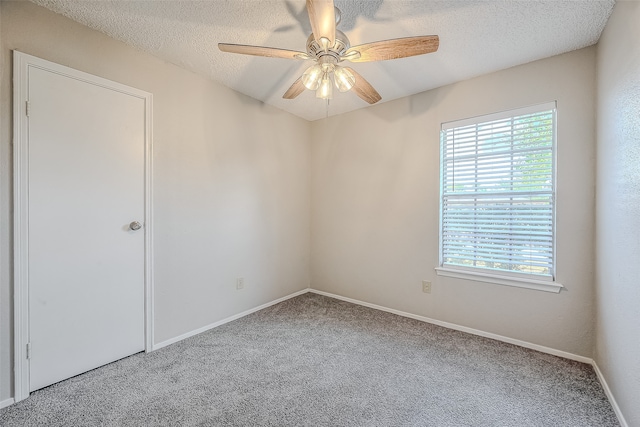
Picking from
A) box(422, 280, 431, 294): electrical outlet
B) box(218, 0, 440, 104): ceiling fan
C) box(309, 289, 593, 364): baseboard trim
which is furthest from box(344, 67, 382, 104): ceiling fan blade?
box(309, 289, 593, 364): baseboard trim

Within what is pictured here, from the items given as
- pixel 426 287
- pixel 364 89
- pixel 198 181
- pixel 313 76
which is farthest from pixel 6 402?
pixel 426 287

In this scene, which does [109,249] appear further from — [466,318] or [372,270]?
[466,318]

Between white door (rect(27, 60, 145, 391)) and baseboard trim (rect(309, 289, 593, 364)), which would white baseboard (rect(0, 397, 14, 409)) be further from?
baseboard trim (rect(309, 289, 593, 364))

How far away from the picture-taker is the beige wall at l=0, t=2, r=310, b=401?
5.46ft

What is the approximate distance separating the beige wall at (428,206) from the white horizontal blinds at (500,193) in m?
0.10

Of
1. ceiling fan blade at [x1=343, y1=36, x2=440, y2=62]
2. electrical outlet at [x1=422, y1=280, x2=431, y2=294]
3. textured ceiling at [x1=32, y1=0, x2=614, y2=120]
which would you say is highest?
textured ceiling at [x1=32, y1=0, x2=614, y2=120]

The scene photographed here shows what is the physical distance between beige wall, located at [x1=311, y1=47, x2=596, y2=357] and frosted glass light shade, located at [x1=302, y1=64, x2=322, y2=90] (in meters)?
1.54

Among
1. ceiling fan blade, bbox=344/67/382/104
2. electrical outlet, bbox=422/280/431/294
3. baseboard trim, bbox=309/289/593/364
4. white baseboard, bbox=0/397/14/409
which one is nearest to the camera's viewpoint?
white baseboard, bbox=0/397/14/409

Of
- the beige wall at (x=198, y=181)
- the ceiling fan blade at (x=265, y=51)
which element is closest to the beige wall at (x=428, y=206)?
the beige wall at (x=198, y=181)

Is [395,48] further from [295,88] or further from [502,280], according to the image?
[502,280]

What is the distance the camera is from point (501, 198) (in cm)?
241

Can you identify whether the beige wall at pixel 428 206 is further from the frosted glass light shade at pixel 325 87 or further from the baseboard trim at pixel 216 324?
the frosted glass light shade at pixel 325 87

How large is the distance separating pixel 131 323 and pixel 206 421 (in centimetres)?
109

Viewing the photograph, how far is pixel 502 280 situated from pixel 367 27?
2315mm
